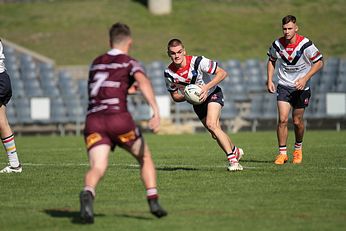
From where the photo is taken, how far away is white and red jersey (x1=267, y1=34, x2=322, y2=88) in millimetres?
13719

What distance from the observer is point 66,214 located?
8.95 meters

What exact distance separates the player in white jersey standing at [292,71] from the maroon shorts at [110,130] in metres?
5.38

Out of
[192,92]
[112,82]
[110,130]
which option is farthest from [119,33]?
[192,92]

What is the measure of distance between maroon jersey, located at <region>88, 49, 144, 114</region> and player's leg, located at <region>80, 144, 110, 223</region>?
404 millimetres

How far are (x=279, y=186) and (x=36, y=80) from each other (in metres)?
21.1

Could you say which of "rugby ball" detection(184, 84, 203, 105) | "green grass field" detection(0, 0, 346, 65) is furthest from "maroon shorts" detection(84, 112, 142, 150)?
"green grass field" detection(0, 0, 346, 65)

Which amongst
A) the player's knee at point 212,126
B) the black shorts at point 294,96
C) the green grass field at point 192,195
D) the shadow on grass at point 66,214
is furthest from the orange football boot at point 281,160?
the shadow on grass at point 66,214

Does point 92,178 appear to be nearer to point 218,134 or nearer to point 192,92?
point 192,92

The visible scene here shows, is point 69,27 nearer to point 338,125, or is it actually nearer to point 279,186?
point 338,125

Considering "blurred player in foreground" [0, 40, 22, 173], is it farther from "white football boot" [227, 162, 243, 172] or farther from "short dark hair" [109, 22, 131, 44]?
"short dark hair" [109, 22, 131, 44]

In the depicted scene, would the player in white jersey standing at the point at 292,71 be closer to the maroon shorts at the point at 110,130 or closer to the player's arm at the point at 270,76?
the player's arm at the point at 270,76

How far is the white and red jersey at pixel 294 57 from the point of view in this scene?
1372cm

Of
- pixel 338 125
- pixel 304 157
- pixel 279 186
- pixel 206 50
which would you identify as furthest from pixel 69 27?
pixel 279 186

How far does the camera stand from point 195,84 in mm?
12555
